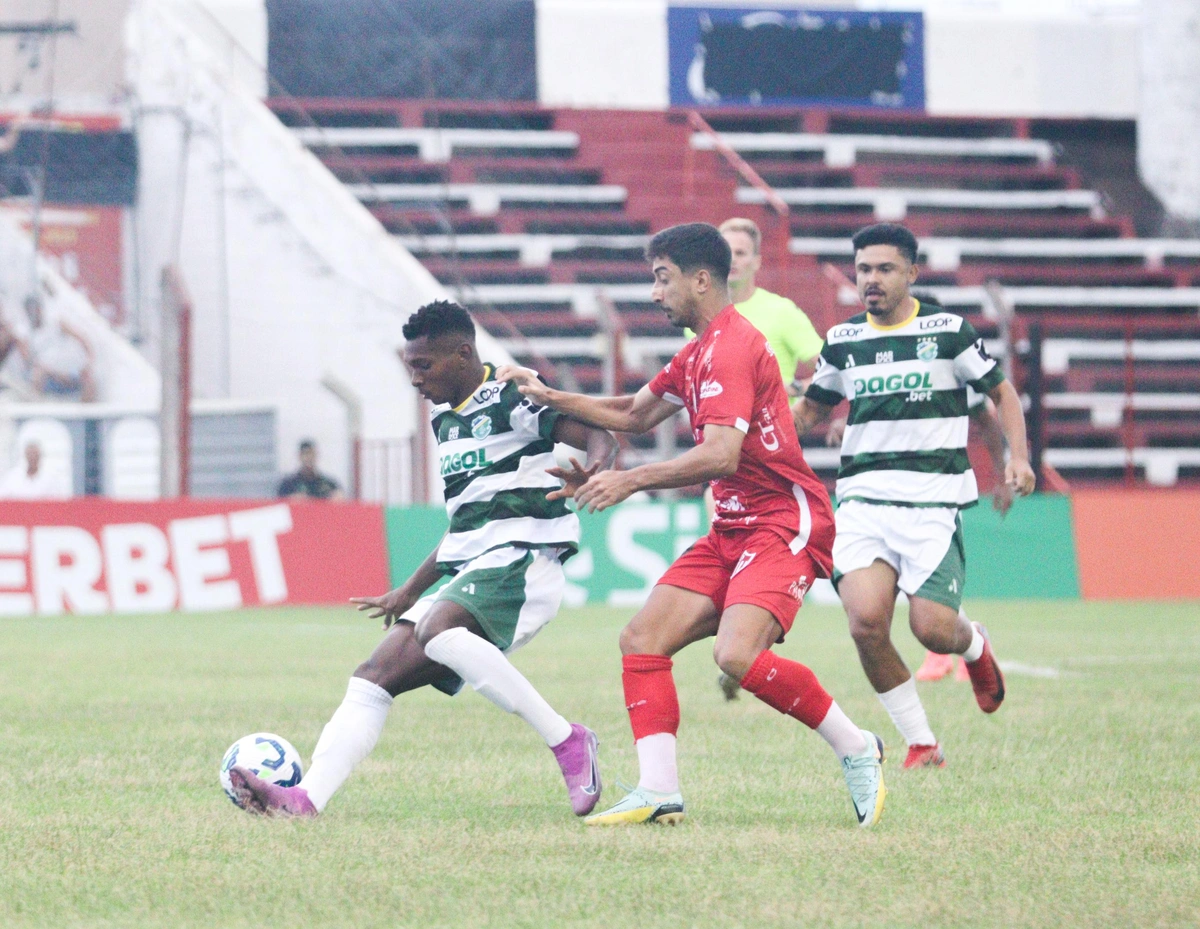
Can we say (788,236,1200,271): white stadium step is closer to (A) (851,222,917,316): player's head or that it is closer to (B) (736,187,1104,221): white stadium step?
(B) (736,187,1104,221): white stadium step

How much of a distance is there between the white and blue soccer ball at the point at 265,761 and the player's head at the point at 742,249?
167 inches

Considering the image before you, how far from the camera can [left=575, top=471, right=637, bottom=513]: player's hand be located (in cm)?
515

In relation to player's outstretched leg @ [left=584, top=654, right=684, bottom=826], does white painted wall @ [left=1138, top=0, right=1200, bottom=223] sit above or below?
above

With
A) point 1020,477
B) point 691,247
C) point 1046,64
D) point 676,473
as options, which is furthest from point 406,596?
point 1046,64

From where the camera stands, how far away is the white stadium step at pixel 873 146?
94.8ft

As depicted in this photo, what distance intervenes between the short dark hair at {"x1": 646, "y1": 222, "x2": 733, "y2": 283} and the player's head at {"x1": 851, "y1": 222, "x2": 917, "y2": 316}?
1.49 m

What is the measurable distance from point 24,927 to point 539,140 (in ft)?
80.7

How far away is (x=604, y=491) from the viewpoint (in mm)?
5164

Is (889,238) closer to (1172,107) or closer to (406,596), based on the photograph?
A: (406,596)

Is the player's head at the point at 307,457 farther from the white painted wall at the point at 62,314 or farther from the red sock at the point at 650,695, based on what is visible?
the red sock at the point at 650,695

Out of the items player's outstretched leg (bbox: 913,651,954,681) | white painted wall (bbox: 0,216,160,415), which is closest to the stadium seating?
white painted wall (bbox: 0,216,160,415)

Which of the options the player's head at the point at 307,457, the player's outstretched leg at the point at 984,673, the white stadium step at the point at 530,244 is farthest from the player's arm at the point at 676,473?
the white stadium step at the point at 530,244

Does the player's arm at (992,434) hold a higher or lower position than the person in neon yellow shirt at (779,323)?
lower

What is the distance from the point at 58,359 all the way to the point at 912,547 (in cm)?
1675
